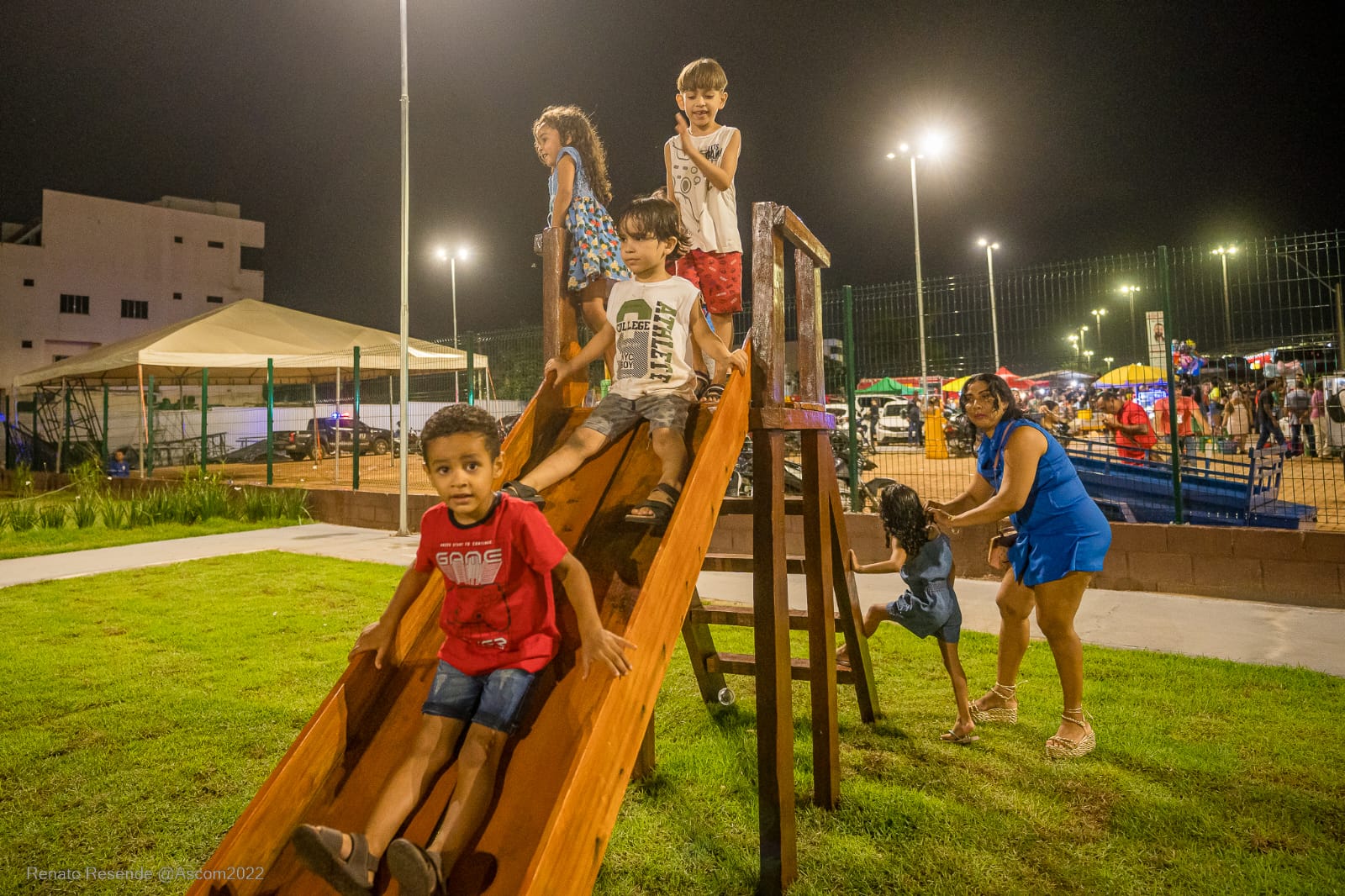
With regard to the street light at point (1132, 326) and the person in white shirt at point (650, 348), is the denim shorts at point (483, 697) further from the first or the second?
the street light at point (1132, 326)

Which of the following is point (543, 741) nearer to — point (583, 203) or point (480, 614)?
point (480, 614)

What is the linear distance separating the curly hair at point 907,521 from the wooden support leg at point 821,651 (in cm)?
75

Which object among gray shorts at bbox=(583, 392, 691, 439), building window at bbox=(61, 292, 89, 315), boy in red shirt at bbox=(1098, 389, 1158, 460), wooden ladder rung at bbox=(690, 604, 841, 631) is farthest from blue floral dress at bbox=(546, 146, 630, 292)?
building window at bbox=(61, 292, 89, 315)

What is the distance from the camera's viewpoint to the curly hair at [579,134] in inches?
161

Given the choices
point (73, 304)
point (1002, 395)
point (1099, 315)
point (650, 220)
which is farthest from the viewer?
point (73, 304)

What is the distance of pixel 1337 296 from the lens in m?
8.06

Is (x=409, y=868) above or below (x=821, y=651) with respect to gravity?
below

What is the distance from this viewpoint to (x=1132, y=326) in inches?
366

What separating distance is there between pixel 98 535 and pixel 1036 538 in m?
12.5

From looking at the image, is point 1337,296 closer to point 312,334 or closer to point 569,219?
point 569,219

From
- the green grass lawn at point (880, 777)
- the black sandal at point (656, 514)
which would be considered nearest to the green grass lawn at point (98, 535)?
the green grass lawn at point (880, 777)

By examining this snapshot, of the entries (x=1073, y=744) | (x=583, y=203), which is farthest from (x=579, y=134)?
(x=1073, y=744)

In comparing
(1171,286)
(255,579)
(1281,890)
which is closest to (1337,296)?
(1171,286)

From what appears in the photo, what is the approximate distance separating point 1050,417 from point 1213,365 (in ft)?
14.7
